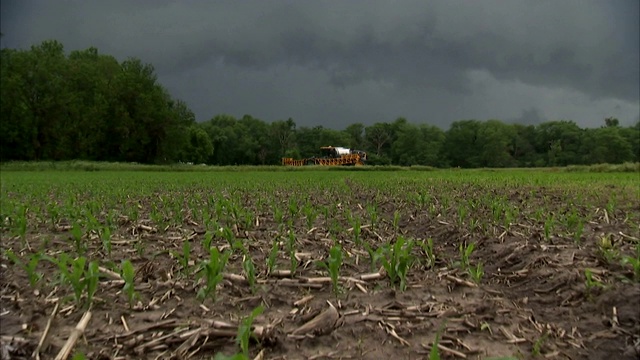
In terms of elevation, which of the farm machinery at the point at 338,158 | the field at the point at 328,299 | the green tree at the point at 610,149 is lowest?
the field at the point at 328,299

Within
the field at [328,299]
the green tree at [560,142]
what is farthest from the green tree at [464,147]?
A: the field at [328,299]

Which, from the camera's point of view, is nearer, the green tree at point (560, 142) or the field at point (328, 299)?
the field at point (328, 299)

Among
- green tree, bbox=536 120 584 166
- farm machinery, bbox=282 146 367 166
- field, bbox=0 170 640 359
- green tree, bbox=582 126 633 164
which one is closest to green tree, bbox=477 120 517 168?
green tree, bbox=536 120 584 166

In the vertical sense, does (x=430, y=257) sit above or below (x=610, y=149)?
below

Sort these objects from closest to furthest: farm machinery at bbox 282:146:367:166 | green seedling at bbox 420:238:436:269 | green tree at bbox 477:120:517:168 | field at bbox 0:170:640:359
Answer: field at bbox 0:170:640:359, green seedling at bbox 420:238:436:269, farm machinery at bbox 282:146:367:166, green tree at bbox 477:120:517:168

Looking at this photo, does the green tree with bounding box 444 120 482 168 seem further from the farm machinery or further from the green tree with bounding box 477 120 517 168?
the farm machinery

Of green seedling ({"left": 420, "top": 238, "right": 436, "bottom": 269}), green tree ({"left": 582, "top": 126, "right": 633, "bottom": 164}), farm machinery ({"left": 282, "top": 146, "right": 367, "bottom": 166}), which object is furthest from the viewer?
green tree ({"left": 582, "top": 126, "right": 633, "bottom": 164})

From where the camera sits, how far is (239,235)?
19.9ft

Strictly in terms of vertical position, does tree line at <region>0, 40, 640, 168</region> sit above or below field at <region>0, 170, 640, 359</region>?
above

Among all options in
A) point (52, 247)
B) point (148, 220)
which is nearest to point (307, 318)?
point (52, 247)

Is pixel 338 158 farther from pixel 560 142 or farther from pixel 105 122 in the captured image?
pixel 560 142

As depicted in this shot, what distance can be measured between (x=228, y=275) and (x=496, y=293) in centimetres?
228

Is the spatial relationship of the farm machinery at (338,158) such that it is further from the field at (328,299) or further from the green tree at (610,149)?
the green tree at (610,149)

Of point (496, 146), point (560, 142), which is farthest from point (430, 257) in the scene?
point (560, 142)
